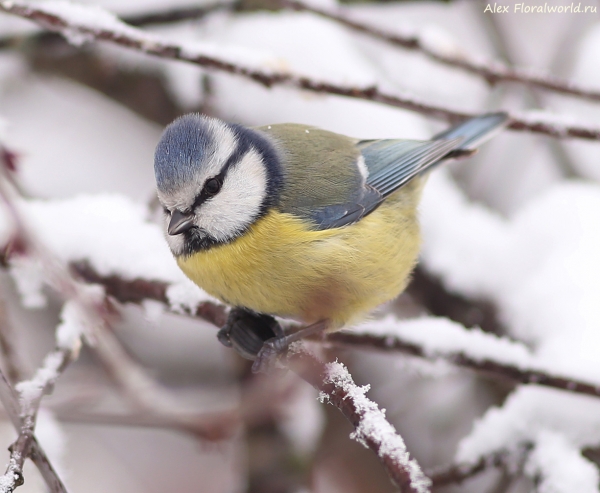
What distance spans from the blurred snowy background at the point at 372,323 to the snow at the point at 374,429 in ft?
1.96

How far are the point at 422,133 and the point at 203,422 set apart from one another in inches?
68.6

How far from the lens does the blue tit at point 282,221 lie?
61.1 inches

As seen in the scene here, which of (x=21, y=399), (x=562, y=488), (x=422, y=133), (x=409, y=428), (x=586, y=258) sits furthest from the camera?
(x=422, y=133)

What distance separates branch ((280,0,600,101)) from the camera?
1926mm

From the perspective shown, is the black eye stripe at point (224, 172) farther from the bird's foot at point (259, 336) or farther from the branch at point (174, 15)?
the branch at point (174, 15)

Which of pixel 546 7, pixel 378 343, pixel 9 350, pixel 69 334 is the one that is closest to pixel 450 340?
pixel 378 343

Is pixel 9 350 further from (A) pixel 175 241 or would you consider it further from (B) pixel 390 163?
(B) pixel 390 163

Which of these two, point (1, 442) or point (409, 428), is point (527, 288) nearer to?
point (409, 428)

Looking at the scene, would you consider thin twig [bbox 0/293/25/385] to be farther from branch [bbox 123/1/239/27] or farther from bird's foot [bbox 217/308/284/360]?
branch [bbox 123/1/239/27]

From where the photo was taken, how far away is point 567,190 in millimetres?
2547

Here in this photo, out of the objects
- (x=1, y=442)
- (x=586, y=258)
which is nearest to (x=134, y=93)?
(x=1, y=442)

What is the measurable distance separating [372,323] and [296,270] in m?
0.35

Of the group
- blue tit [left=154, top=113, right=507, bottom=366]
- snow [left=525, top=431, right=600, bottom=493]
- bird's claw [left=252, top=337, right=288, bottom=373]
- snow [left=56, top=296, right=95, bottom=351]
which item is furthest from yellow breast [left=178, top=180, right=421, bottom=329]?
snow [left=525, top=431, right=600, bottom=493]

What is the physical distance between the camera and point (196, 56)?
1.66m
